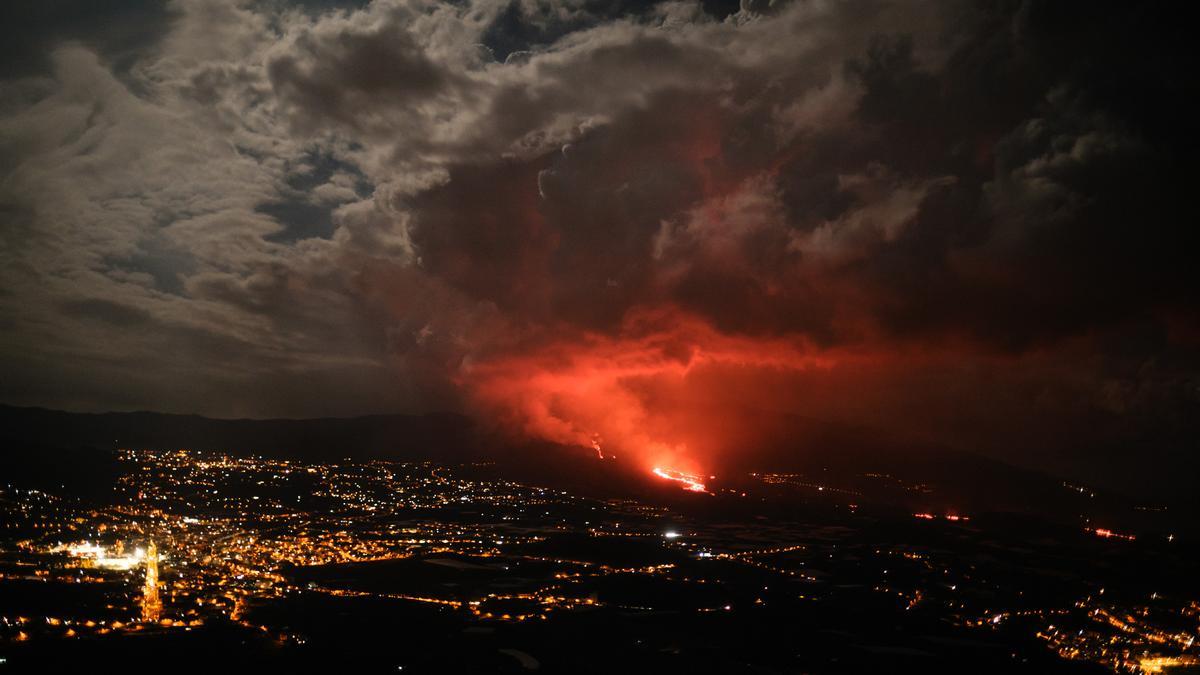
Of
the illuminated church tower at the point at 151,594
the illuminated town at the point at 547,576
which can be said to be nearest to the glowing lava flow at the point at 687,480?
the illuminated town at the point at 547,576

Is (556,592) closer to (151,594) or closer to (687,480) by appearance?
(151,594)

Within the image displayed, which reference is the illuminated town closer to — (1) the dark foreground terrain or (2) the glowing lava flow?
(1) the dark foreground terrain

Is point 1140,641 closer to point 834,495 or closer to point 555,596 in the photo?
point 555,596

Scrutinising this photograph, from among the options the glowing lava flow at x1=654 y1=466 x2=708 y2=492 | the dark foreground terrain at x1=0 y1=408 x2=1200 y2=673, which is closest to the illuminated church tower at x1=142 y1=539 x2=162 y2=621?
the dark foreground terrain at x1=0 y1=408 x2=1200 y2=673

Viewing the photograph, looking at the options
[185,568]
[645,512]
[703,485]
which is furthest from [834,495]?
[185,568]

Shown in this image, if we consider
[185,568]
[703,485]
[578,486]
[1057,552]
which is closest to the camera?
[185,568]

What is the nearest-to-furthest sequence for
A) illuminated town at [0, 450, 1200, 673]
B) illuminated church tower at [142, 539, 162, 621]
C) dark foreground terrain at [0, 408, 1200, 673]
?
1. dark foreground terrain at [0, 408, 1200, 673]
2. illuminated church tower at [142, 539, 162, 621]
3. illuminated town at [0, 450, 1200, 673]
